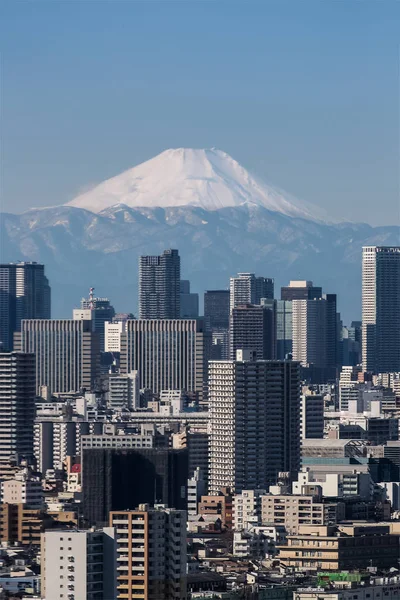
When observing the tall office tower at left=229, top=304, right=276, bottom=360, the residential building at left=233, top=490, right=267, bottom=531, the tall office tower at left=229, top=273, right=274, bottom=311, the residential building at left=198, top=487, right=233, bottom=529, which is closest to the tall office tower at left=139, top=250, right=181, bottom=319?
the tall office tower at left=229, top=273, right=274, bottom=311

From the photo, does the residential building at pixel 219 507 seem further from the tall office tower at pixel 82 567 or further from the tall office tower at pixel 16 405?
the tall office tower at pixel 82 567

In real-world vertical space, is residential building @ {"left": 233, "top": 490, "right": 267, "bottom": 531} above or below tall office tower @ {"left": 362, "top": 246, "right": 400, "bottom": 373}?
below

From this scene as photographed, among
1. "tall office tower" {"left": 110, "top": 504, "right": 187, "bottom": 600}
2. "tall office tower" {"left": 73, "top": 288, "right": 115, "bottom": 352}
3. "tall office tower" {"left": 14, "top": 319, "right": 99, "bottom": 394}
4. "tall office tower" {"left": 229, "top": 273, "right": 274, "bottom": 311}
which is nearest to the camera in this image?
"tall office tower" {"left": 110, "top": 504, "right": 187, "bottom": 600}

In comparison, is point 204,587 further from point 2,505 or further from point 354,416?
point 354,416

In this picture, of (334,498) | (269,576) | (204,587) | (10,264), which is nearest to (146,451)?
(334,498)

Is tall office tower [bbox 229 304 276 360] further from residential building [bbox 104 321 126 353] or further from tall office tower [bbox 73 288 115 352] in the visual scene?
tall office tower [bbox 73 288 115 352]

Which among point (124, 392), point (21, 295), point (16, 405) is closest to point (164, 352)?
point (21, 295)
